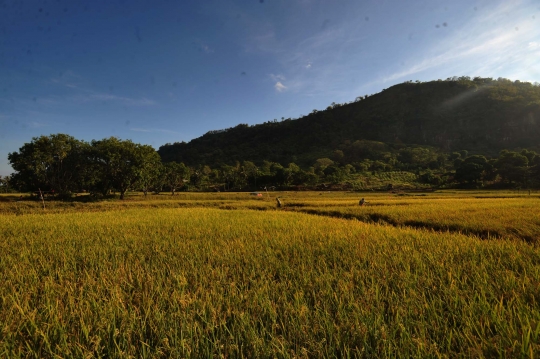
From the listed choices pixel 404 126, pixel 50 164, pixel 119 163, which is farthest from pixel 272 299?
pixel 404 126

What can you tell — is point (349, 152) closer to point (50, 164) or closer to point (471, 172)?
point (471, 172)

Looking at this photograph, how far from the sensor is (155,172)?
36.6 metres

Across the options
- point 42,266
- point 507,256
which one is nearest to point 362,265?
point 507,256

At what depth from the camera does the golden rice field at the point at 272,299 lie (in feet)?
6.16

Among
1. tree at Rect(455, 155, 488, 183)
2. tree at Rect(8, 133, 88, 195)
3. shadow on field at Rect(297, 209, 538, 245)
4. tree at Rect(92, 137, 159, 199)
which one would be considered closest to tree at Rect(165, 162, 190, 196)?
tree at Rect(92, 137, 159, 199)

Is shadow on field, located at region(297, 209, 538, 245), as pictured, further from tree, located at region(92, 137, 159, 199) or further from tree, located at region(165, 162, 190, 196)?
tree, located at region(165, 162, 190, 196)

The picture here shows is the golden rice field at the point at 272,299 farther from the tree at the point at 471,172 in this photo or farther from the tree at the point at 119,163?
the tree at the point at 471,172

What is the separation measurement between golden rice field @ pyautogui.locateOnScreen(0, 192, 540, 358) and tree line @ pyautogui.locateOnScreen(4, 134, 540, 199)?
28591mm

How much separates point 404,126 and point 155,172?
132611mm

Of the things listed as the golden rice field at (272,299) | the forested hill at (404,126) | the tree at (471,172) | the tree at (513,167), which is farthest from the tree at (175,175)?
the tree at (513,167)

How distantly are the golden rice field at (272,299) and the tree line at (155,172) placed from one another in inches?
1126

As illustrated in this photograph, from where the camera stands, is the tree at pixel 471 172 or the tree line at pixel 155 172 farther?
the tree at pixel 471 172

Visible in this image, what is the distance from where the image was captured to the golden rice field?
1.88 m

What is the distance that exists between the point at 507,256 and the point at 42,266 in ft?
27.5
